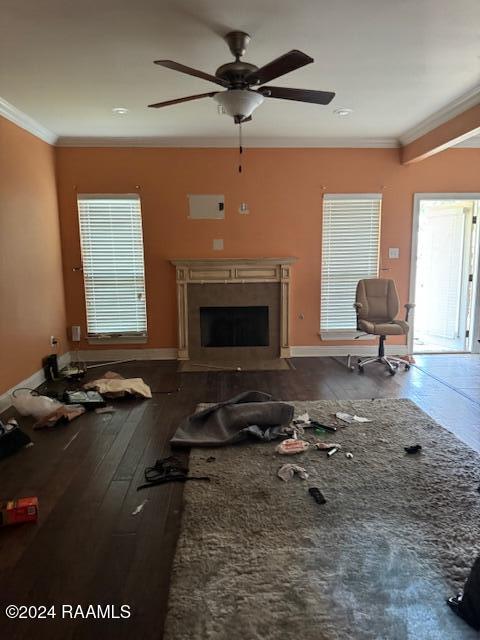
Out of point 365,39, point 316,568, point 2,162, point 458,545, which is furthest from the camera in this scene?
point 2,162

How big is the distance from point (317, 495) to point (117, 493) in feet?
3.73

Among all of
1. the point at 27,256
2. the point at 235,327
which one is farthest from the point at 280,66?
the point at 235,327

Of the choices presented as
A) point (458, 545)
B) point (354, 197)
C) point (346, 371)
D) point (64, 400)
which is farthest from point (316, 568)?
point (354, 197)

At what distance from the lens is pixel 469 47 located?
282cm

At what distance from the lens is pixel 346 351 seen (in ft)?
18.2

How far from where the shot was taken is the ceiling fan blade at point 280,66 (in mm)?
2188

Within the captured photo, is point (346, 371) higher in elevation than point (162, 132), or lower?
lower

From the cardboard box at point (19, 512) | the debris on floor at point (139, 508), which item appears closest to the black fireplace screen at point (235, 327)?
the debris on floor at point (139, 508)

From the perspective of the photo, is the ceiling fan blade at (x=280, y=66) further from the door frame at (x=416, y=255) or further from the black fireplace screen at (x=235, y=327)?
the door frame at (x=416, y=255)

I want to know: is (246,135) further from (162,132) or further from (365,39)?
(365,39)

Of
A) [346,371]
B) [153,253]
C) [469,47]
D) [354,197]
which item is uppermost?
[469,47]

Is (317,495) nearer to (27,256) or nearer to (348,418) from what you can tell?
(348,418)

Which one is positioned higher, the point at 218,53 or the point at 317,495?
the point at 218,53

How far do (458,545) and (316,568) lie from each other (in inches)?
27.1
